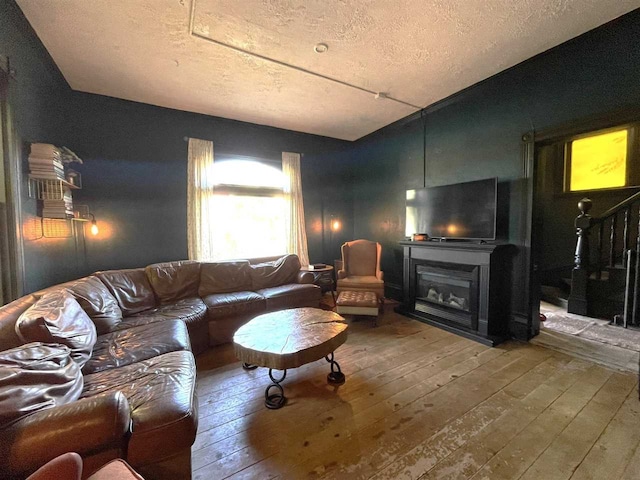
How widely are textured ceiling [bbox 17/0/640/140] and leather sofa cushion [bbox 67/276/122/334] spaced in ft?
6.95

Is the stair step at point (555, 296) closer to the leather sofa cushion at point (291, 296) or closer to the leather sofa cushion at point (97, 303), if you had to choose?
the leather sofa cushion at point (291, 296)

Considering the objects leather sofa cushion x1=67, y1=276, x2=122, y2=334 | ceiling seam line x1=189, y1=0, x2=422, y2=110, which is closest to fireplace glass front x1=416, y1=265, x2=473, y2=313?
ceiling seam line x1=189, y1=0, x2=422, y2=110

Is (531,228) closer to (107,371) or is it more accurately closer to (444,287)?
(444,287)

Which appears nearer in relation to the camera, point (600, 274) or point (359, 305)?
point (359, 305)

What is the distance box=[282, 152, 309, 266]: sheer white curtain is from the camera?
4273 millimetres

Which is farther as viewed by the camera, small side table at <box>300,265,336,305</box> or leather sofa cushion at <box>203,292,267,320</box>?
small side table at <box>300,265,336,305</box>

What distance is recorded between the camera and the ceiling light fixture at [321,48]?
7.25 ft

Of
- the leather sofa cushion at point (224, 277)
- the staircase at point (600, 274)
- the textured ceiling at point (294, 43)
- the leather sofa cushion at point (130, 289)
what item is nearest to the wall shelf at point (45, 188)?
the leather sofa cushion at point (130, 289)

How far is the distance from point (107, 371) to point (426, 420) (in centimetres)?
206


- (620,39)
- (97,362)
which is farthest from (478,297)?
(97,362)

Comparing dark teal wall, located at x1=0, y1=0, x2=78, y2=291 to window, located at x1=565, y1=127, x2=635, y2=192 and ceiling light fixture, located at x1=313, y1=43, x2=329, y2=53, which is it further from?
window, located at x1=565, y1=127, x2=635, y2=192

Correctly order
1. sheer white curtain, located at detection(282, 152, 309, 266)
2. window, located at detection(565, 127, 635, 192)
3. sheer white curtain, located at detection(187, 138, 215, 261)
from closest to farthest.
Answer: sheer white curtain, located at detection(187, 138, 215, 261)
window, located at detection(565, 127, 635, 192)
sheer white curtain, located at detection(282, 152, 309, 266)

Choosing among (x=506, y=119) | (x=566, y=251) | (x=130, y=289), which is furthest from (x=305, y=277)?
(x=566, y=251)

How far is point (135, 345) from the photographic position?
72.9 inches
